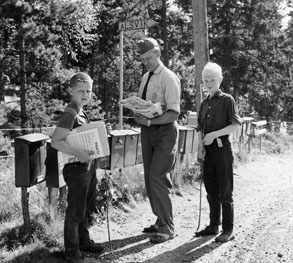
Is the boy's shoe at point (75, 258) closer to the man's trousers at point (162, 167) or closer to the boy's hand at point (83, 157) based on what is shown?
the boy's hand at point (83, 157)

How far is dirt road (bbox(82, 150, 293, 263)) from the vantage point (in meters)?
4.52

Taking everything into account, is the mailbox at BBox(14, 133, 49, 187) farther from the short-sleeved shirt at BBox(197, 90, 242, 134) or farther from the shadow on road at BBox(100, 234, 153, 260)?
the short-sleeved shirt at BBox(197, 90, 242, 134)

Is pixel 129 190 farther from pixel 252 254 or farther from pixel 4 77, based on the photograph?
pixel 4 77

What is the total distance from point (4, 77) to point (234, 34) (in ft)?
44.4

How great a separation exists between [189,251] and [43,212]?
1.72m

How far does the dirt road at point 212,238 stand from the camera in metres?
4.52

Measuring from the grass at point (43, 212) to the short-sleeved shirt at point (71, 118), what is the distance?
1.33 meters

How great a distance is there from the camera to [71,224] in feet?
13.3

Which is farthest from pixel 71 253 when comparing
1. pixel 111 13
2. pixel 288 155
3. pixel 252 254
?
pixel 111 13

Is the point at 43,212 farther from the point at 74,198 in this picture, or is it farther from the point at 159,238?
the point at 159,238

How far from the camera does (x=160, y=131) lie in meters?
4.88

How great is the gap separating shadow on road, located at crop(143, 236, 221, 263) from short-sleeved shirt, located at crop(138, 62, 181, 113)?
A: 1.53 metres

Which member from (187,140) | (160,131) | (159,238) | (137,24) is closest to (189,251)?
(159,238)

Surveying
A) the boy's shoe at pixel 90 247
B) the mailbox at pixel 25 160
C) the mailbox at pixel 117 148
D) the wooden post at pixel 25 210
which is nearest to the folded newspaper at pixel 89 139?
the mailbox at pixel 25 160
